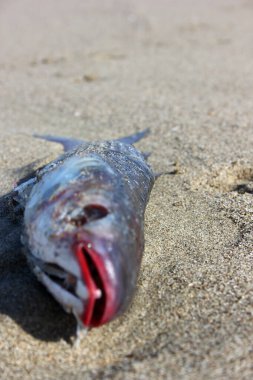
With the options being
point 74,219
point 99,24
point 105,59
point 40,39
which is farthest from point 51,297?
point 99,24

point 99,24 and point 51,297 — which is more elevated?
point 51,297

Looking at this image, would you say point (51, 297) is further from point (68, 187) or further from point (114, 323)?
point (68, 187)

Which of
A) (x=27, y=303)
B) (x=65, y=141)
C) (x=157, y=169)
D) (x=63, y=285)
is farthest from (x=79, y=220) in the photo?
(x=65, y=141)

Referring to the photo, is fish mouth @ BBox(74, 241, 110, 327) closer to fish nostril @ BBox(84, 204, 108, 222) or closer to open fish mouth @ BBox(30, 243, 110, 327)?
open fish mouth @ BBox(30, 243, 110, 327)

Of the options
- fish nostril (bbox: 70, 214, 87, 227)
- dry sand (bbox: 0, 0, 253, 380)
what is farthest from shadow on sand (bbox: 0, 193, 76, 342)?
fish nostril (bbox: 70, 214, 87, 227)

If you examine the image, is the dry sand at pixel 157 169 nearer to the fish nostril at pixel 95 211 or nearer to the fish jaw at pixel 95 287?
the fish jaw at pixel 95 287

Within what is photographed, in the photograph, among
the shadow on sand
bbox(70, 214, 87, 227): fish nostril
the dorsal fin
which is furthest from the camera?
the dorsal fin
